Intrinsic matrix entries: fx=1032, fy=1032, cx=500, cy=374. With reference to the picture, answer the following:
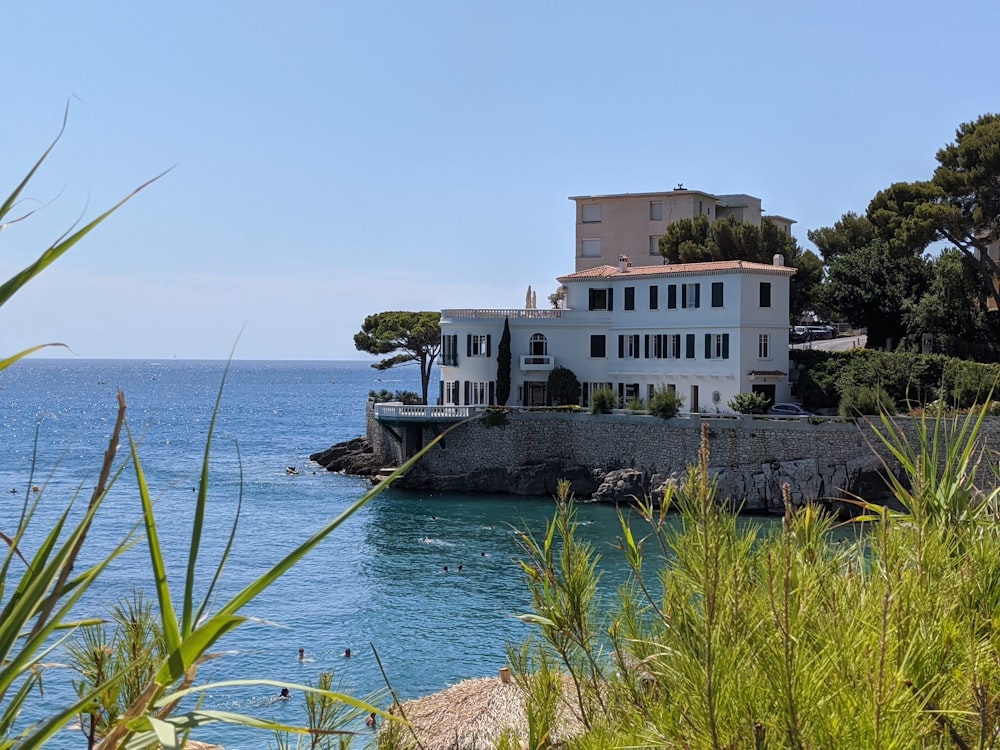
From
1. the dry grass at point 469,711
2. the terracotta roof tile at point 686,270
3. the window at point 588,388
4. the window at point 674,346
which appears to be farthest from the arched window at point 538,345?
the dry grass at point 469,711

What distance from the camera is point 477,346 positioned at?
46938 millimetres

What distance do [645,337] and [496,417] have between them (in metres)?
7.63

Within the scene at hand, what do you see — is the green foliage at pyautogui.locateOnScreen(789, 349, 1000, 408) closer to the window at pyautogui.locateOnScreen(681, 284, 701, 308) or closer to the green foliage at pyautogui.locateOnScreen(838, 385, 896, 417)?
the green foliage at pyautogui.locateOnScreen(838, 385, 896, 417)

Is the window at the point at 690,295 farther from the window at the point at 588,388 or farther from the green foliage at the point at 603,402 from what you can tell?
the window at the point at 588,388

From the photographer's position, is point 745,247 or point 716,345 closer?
point 716,345

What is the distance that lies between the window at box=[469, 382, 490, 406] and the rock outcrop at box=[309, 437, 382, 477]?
5781mm

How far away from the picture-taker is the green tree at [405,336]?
6109 centimetres

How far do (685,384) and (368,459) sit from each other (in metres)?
16.5

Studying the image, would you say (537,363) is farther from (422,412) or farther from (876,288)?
(876,288)

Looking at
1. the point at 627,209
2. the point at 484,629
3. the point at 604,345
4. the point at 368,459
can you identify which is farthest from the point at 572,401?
the point at 484,629

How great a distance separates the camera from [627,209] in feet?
195

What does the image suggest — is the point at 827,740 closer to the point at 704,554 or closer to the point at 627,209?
the point at 704,554

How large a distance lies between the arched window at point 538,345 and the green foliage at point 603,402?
5166 mm

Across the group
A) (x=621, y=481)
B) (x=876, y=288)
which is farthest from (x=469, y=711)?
(x=876, y=288)
